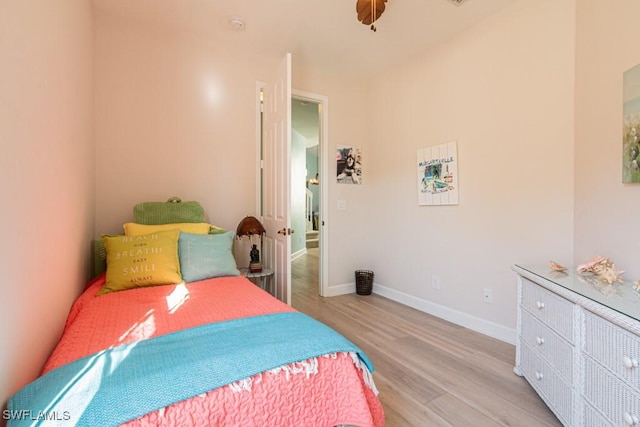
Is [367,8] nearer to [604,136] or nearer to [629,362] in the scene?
[604,136]

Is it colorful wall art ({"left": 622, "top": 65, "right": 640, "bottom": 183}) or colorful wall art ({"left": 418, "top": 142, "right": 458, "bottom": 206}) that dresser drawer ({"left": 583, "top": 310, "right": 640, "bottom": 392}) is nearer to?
colorful wall art ({"left": 622, "top": 65, "right": 640, "bottom": 183})

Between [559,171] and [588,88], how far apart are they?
55 centimetres

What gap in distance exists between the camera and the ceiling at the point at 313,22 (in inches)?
89.8

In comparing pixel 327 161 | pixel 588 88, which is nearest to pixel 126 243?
pixel 327 161

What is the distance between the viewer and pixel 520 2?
2209mm

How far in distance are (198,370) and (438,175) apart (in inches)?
105

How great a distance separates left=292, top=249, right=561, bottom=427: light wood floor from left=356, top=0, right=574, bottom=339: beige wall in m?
0.34

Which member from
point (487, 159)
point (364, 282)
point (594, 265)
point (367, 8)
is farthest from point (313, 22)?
point (364, 282)

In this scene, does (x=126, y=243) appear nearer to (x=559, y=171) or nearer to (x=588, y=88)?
(x=559, y=171)

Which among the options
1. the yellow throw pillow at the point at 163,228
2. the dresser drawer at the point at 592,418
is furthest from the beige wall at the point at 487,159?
the yellow throw pillow at the point at 163,228

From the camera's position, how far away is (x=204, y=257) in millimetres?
2037

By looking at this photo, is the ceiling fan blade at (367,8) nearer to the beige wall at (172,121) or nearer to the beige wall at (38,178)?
the beige wall at (172,121)

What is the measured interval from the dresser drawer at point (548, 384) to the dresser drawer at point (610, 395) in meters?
A: 0.13

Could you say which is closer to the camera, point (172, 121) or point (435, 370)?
point (435, 370)
